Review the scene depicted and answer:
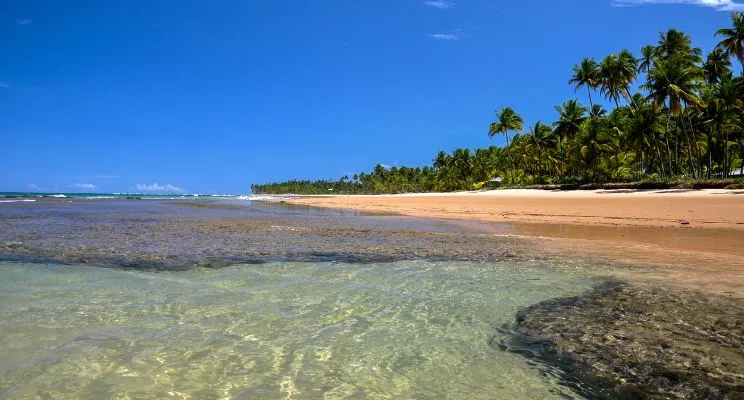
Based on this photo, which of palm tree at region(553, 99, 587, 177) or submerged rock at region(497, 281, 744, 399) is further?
palm tree at region(553, 99, 587, 177)

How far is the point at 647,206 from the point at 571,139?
40.2m

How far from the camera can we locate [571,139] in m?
60.4

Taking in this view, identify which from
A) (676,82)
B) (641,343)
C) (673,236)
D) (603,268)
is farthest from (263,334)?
(676,82)

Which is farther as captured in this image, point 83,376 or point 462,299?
point 462,299

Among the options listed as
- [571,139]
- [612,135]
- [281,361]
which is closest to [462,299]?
[281,361]

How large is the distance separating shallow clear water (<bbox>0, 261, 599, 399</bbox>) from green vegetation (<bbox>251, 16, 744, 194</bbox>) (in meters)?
33.5

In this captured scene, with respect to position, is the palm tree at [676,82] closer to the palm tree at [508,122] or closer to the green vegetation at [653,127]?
the green vegetation at [653,127]

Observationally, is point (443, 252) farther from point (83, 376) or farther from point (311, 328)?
point (83, 376)

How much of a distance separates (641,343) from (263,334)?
3288mm

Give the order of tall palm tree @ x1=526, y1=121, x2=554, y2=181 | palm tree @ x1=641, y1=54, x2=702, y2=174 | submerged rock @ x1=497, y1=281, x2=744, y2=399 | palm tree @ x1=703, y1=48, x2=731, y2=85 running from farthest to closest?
tall palm tree @ x1=526, y1=121, x2=554, y2=181, palm tree @ x1=703, y1=48, x2=731, y2=85, palm tree @ x1=641, y1=54, x2=702, y2=174, submerged rock @ x1=497, y1=281, x2=744, y2=399

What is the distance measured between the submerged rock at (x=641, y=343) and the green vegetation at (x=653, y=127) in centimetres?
3187

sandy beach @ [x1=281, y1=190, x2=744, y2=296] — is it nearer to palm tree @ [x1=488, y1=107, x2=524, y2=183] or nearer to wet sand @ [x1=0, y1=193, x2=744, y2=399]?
wet sand @ [x1=0, y1=193, x2=744, y2=399]

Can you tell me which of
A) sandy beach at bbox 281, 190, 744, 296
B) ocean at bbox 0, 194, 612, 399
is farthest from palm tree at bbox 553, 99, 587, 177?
ocean at bbox 0, 194, 612, 399

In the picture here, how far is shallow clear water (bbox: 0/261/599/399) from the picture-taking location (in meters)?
2.94
